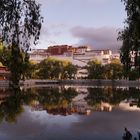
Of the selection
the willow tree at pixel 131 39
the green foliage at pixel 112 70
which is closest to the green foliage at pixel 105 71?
the green foliage at pixel 112 70

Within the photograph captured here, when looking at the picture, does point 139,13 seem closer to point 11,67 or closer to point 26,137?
point 11,67

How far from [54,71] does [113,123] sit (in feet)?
396

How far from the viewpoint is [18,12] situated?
10.4 meters

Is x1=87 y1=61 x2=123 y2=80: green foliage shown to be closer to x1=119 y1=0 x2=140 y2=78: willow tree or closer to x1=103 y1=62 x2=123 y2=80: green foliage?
x1=103 y1=62 x2=123 y2=80: green foliage

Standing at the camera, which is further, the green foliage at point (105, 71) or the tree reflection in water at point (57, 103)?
the green foliage at point (105, 71)

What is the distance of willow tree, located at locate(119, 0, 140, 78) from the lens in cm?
1227

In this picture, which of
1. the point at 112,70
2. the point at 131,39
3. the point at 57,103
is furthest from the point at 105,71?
the point at 131,39

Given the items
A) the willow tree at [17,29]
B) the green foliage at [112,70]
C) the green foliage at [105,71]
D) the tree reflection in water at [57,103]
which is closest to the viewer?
the willow tree at [17,29]

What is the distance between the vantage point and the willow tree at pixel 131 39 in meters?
12.3

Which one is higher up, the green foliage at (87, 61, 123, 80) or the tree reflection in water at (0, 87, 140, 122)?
the green foliage at (87, 61, 123, 80)

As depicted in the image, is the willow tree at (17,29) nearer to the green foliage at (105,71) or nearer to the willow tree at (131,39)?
the willow tree at (131,39)

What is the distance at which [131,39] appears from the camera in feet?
47.2

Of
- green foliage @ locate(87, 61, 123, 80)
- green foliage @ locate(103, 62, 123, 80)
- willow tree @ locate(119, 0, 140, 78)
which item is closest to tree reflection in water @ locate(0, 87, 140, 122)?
willow tree @ locate(119, 0, 140, 78)

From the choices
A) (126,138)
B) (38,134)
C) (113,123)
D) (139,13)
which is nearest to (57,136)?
(38,134)
